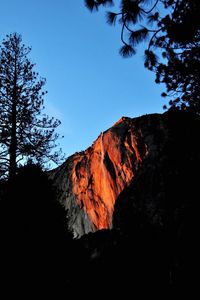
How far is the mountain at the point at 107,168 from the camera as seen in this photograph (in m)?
23.0

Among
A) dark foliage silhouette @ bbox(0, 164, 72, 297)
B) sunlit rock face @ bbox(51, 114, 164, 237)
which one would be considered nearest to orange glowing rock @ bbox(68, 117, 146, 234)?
sunlit rock face @ bbox(51, 114, 164, 237)

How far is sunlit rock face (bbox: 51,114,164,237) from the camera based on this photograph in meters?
23.1

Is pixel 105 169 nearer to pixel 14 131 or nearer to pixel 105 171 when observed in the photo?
pixel 105 171

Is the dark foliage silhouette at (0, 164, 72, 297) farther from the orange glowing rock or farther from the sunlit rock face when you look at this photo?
the orange glowing rock

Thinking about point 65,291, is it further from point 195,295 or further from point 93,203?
point 93,203

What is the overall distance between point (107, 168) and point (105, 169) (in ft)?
0.61

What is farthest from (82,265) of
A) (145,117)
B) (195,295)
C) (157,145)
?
(145,117)

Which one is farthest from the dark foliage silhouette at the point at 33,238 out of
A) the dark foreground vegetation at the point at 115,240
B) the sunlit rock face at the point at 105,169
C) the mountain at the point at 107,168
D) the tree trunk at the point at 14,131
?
the sunlit rock face at the point at 105,169

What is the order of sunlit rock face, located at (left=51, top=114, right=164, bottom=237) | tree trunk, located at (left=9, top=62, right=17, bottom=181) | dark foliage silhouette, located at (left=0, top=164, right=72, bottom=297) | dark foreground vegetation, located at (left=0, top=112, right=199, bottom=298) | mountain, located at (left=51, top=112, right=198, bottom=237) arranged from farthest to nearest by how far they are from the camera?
sunlit rock face, located at (left=51, top=114, right=164, bottom=237) → mountain, located at (left=51, top=112, right=198, bottom=237) → tree trunk, located at (left=9, top=62, right=17, bottom=181) → dark foreground vegetation, located at (left=0, top=112, right=199, bottom=298) → dark foliage silhouette, located at (left=0, top=164, right=72, bottom=297)

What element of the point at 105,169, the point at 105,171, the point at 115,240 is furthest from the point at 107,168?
the point at 115,240

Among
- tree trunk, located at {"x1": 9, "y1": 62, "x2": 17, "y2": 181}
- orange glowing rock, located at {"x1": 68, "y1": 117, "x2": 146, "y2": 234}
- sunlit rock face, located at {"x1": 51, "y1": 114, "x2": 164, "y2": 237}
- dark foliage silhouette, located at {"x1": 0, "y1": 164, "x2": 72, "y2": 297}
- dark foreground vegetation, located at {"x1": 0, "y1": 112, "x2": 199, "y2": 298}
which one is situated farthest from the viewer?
orange glowing rock, located at {"x1": 68, "y1": 117, "x2": 146, "y2": 234}

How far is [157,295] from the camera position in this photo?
6805 millimetres

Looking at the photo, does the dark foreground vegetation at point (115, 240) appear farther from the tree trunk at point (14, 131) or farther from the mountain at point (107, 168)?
the mountain at point (107, 168)

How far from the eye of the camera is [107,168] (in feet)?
78.5
